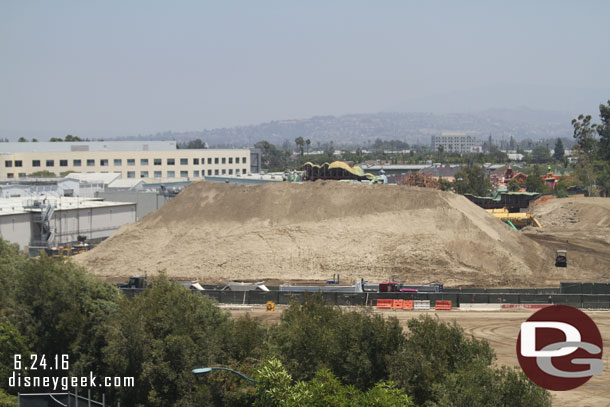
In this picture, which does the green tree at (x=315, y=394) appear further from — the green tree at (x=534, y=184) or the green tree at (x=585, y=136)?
the green tree at (x=585, y=136)

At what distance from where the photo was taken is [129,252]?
65438 millimetres

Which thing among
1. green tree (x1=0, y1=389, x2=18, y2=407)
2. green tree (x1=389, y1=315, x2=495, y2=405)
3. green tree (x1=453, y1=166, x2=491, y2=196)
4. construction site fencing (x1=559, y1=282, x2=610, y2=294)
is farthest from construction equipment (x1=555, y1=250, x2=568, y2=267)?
green tree (x1=453, y1=166, x2=491, y2=196)

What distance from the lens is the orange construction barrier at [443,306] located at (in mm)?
49438

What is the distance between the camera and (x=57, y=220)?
7544 cm

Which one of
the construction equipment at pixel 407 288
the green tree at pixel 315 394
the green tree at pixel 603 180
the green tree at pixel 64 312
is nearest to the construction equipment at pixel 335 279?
the construction equipment at pixel 407 288

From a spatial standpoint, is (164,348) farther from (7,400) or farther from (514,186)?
(514,186)

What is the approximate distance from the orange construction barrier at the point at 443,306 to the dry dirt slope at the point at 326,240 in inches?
303

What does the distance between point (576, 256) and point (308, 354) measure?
135 feet

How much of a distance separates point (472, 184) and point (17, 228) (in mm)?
77015

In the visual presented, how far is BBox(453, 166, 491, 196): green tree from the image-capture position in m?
123

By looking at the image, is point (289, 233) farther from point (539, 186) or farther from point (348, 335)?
point (539, 186)

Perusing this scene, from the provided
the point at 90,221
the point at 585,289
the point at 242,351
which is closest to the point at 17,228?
the point at 90,221

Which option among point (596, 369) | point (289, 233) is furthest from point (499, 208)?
point (596, 369)

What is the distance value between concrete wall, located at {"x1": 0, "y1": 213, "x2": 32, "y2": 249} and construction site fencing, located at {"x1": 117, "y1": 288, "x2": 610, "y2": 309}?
88.5 feet
